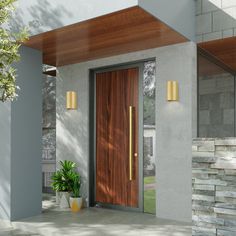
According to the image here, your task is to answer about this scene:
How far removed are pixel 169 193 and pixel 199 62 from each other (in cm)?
249

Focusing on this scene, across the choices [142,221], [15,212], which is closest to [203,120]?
[142,221]

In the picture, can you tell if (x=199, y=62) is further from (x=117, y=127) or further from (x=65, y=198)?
(x=65, y=198)

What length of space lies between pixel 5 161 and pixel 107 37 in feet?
9.21

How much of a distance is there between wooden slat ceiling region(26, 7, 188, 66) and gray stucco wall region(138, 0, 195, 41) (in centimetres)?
8

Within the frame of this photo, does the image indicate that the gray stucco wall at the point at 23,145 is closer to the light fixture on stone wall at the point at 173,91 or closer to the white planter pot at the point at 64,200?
the white planter pot at the point at 64,200

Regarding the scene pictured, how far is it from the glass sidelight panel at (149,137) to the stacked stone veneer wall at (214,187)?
2.65 metres

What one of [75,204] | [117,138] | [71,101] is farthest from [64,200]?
[71,101]

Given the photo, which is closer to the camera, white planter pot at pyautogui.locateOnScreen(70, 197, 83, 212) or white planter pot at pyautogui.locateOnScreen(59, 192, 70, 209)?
white planter pot at pyautogui.locateOnScreen(70, 197, 83, 212)

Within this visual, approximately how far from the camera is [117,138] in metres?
7.18

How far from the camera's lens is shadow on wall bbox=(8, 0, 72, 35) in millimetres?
5484

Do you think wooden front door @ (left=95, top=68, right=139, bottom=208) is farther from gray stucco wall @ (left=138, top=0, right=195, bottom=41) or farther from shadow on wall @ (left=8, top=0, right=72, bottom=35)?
shadow on wall @ (left=8, top=0, right=72, bottom=35)

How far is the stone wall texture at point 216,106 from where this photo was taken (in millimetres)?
6753

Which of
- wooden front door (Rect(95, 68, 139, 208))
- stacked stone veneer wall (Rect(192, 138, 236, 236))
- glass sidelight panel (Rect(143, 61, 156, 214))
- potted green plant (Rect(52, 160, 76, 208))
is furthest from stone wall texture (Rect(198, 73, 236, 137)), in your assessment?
potted green plant (Rect(52, 160, 76, 208))

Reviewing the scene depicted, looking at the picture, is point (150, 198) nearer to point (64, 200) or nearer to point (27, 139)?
point (64, 200)
